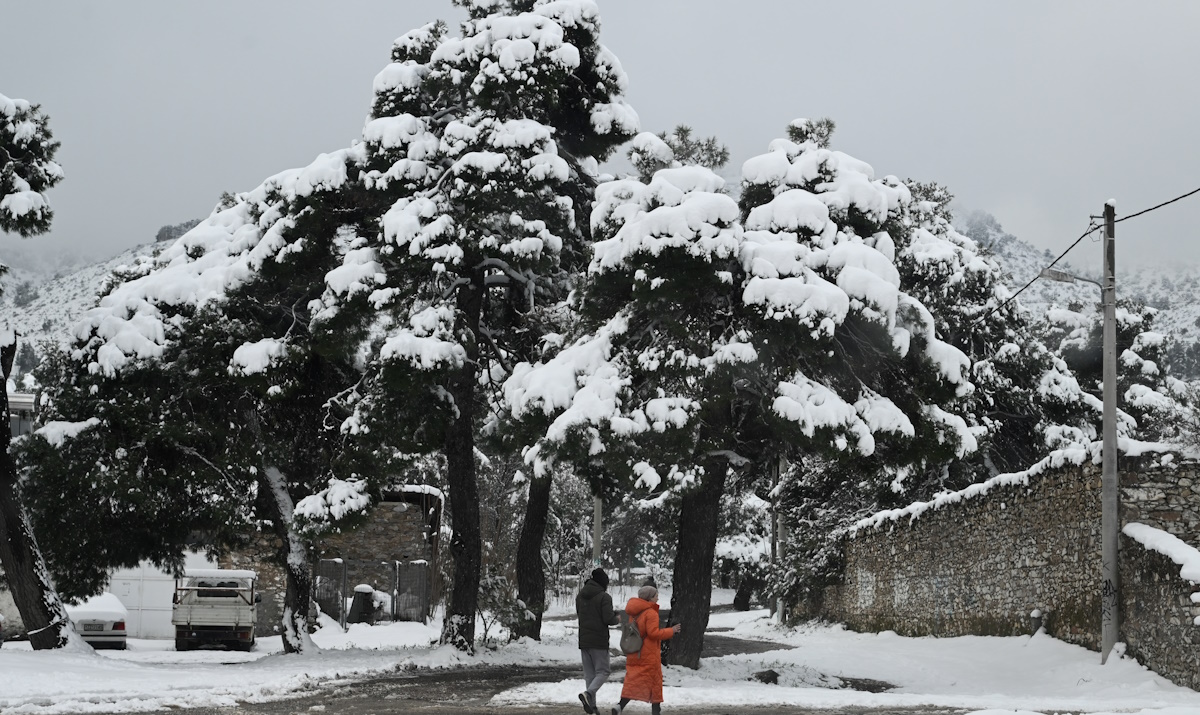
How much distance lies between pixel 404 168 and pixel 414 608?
17978 mm

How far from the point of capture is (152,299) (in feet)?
67.0

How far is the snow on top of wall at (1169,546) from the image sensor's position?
1315 centimetres

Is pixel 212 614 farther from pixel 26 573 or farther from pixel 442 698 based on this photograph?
pixel 442 698

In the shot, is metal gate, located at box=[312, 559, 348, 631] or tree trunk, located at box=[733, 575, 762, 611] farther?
tree trunk, located at box=[733, 575, 762, 611]

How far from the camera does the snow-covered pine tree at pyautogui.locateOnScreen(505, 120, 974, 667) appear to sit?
1498 cm

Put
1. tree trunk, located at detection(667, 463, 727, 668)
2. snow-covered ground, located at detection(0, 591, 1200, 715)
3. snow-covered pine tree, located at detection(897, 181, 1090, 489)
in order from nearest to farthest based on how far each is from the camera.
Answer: snow-covered ground, located at detection(0, 591, 1200, 715) → tree trunk, located at detection(667, 463, 727, 668) → snow-covered pine tree, located at detection(897, 181, 1090, 489)

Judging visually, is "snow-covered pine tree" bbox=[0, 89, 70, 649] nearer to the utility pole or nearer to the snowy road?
the snowy road

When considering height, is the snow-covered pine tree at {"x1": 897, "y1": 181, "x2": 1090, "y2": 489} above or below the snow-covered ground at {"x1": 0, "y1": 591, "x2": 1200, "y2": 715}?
above

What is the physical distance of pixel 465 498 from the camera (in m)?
20.5

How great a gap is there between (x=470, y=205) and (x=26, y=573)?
885cm

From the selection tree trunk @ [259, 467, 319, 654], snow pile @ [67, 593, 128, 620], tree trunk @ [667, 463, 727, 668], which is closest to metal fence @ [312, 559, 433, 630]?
snow pile @ [67, 593, 128, 620]

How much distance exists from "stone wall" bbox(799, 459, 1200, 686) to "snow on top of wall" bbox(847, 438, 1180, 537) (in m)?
0.06

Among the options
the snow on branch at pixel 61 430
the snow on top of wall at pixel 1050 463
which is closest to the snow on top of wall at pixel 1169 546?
the snow on top of wall at pixel 1050 463

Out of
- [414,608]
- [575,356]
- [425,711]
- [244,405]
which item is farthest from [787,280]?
[414,608]
